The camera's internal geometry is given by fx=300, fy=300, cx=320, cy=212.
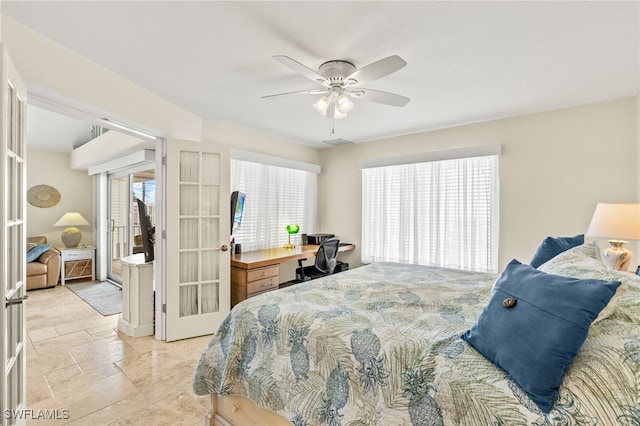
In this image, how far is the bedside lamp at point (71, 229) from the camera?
5.58m

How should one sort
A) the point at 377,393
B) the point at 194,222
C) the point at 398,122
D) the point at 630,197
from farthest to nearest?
1. the point at 398,122
2. the point at 194,222
3. the point at 630,197
4. the point at 377,393

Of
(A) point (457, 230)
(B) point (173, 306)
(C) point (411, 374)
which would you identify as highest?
(A) point (457, 230)

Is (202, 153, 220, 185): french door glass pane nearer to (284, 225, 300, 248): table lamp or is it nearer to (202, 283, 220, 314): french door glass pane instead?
(202, 283, 220, 314): french door glass pane

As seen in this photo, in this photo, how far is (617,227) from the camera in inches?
93.4

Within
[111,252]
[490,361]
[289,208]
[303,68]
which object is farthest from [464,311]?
[111,252]

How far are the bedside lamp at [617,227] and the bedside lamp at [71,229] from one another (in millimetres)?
7534

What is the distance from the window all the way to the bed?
6.01 feet

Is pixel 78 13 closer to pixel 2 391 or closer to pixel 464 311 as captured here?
pixel 2 391

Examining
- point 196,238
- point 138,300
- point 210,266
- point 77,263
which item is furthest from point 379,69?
point 77,263

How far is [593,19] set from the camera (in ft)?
5.65

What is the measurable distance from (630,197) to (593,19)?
2.05 m

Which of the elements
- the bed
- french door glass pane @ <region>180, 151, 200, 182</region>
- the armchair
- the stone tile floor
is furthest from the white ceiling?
the armchair

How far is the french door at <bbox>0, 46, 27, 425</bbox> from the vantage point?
1.25 metres

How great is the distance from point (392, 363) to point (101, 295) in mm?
5004
